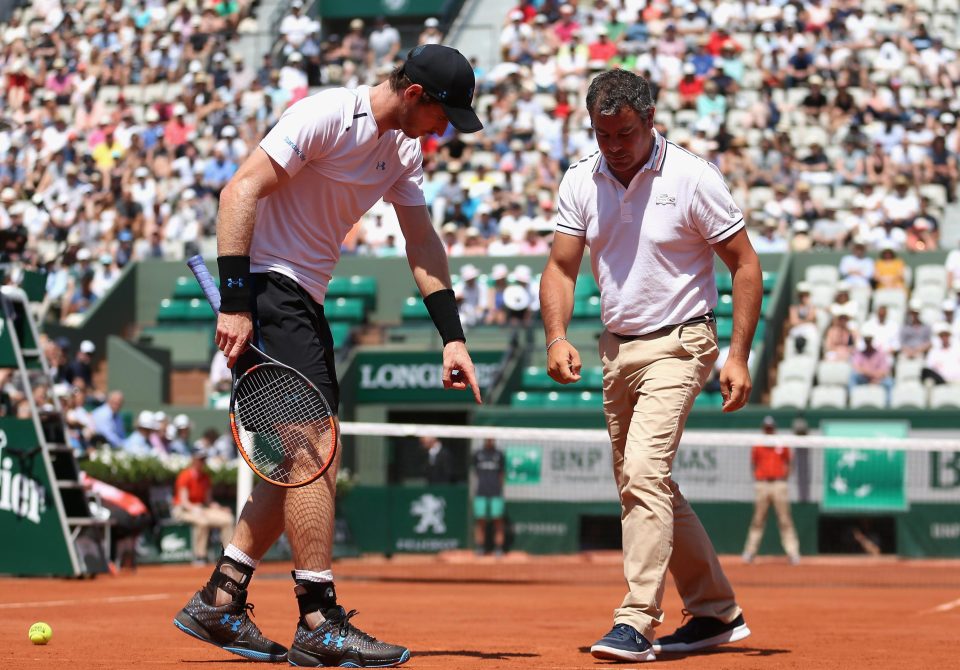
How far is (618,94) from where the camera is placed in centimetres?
646

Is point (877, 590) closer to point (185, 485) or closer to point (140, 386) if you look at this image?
point (185, 485)

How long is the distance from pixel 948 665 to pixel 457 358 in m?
2.32

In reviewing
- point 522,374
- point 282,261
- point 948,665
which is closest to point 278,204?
point 282,261

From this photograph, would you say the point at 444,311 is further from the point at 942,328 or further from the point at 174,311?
the point at 174,311

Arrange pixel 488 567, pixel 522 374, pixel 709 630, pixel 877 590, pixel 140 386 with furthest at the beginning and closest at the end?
pixel 140 386 → pixel 522 374 → pixel 488 567 → pixel 877 590 → pixel 709 630

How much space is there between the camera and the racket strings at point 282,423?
19.2ft

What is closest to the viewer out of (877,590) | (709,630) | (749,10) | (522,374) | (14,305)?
(709,630)

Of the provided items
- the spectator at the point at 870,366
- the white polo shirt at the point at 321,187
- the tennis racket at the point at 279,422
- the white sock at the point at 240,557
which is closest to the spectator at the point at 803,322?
the spectator at the point at 870,366

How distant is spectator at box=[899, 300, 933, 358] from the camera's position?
19.9 metres

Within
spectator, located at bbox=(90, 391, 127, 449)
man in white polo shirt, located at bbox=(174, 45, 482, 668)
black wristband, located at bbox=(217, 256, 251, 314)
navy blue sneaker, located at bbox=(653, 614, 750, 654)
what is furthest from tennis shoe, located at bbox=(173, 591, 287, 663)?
spectator, located at bbox=(90, 391, 127, 449)

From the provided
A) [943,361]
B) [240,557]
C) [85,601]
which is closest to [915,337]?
[943,361]

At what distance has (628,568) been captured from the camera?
6.34 meters

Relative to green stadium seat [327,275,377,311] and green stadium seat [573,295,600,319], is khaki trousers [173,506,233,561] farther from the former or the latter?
green stadium seat [573,295,600,319]

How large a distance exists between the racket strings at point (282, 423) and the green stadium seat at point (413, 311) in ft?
55.0
